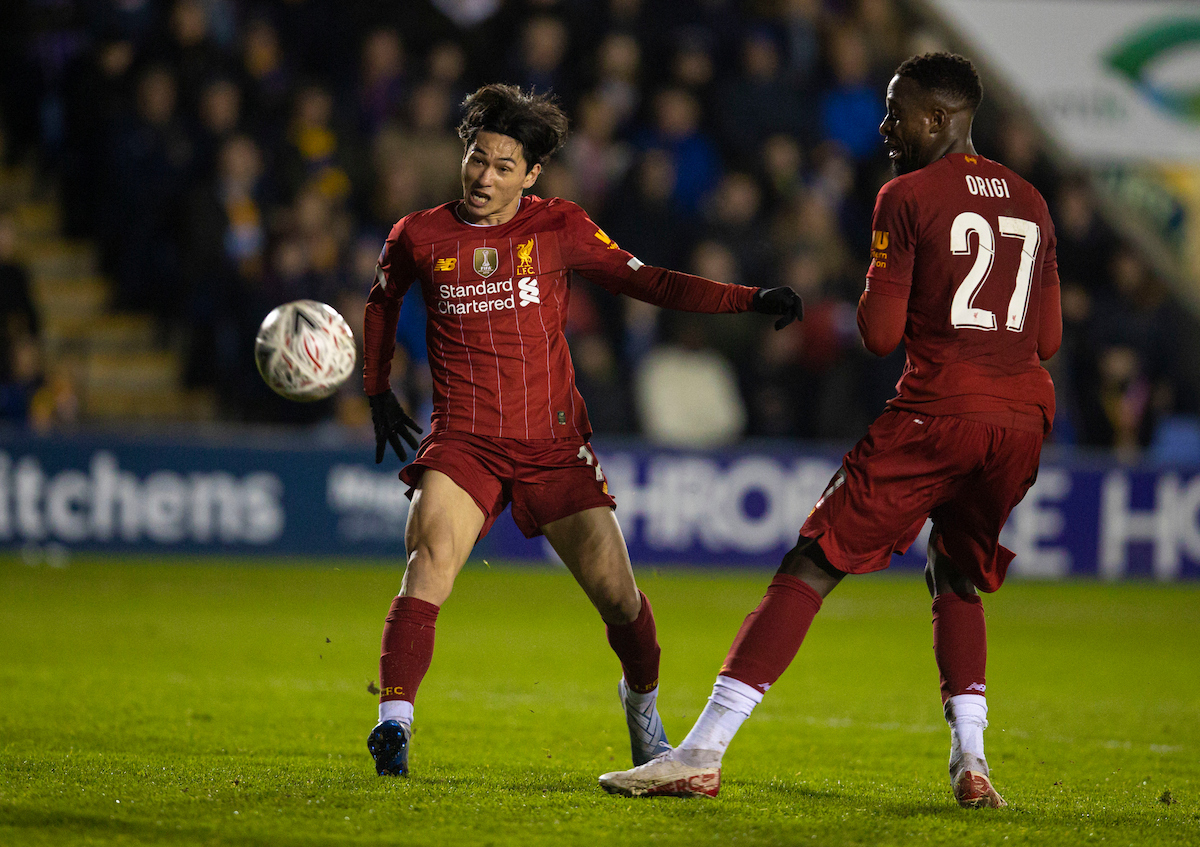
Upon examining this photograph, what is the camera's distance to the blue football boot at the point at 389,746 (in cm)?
435

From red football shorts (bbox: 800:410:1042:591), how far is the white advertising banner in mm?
11101

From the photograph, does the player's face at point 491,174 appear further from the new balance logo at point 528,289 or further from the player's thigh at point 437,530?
the player's thigh at point 437,530

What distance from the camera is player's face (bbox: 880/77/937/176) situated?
4324mm

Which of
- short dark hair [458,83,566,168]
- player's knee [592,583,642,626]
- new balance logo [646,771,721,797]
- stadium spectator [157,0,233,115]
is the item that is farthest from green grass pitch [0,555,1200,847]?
stadium spectator [157,0,233,115]

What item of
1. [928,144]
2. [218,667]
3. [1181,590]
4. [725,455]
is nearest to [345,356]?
[928,144]

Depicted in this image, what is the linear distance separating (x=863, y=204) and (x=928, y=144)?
10553 mm

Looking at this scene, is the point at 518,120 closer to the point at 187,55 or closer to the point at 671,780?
the point at 671,780

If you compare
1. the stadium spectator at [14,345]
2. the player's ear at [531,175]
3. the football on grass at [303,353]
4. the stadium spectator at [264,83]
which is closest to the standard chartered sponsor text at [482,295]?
the player's ear at [531,175]

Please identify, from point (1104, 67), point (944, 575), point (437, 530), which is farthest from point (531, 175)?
point (1104, 67)

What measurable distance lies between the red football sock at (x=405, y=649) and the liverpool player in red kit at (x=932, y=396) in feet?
2.12

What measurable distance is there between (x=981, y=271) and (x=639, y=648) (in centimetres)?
161

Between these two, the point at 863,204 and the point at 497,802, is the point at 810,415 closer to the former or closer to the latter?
the point at 863,204

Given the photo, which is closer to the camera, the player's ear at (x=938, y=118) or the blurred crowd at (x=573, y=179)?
the player's ear at (x=938, y=118)

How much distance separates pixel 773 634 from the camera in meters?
4.20
